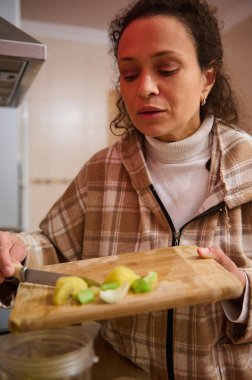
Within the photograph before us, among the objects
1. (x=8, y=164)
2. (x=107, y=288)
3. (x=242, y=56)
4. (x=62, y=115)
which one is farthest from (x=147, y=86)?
(x=62, y=115)

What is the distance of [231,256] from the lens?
833 millimetres

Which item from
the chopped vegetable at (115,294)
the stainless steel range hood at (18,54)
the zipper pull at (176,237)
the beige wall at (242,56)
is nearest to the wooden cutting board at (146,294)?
the chopped vegetable at (115,294)

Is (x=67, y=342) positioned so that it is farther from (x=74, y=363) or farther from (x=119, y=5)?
(x=119, y=5)

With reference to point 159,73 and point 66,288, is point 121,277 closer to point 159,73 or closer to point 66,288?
point 66,288

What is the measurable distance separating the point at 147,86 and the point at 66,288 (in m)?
0.45

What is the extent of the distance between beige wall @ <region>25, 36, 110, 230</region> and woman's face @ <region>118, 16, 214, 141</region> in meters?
2.62

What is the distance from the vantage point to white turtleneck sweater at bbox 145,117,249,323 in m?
0.91

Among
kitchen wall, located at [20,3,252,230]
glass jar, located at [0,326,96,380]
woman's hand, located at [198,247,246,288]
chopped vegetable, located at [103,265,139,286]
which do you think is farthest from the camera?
kitchen wall, located at [20,3,252,230]

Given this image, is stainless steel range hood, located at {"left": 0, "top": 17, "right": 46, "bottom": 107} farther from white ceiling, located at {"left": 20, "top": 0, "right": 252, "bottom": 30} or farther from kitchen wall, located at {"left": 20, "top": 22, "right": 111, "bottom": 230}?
kitchen wall, located at {"left": 20, "top": 22, "right": 111, "bottom": 230}

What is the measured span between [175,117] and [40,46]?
0.48 metres

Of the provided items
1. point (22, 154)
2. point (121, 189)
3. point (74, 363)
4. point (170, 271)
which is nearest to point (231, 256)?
point (170, 271)

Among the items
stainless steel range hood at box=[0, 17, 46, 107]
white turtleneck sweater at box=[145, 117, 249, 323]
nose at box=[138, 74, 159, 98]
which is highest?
stainless steel range hood at box=[0, 17, 46, 107]

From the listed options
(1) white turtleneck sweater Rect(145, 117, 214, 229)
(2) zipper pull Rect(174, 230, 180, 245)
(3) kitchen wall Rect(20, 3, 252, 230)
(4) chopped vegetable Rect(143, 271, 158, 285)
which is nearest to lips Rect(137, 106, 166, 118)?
(1) white turtleneck sweater Rect(145, 117, 214, 229)

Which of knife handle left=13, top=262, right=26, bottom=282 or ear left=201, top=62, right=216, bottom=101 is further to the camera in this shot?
ear left=201, top=62, right=216, bottom=101
